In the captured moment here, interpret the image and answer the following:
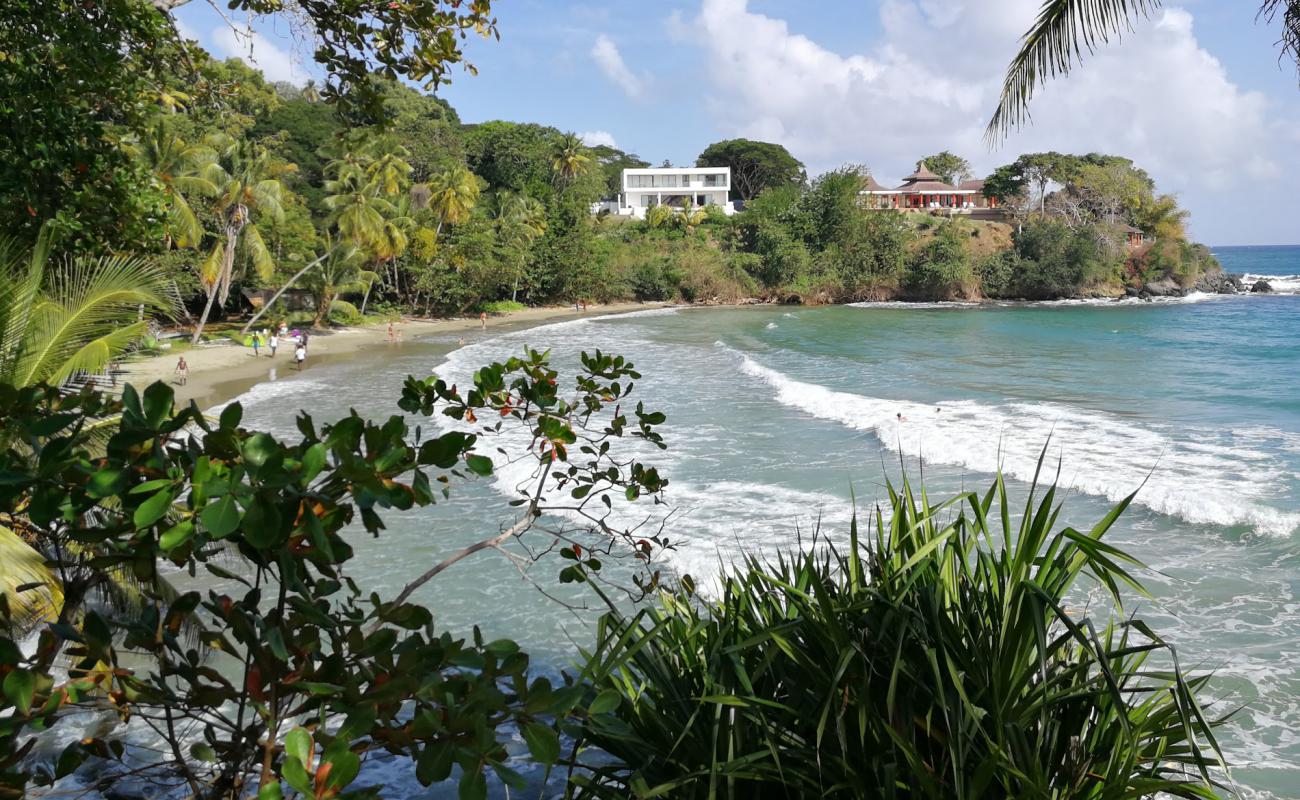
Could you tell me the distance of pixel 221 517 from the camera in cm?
171

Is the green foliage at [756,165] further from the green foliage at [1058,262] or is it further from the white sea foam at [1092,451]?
the white sea foam at [1092,451]

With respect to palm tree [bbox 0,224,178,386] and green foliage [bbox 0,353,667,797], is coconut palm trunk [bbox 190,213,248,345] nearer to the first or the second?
palm tree [bbox 0,224,178,386]

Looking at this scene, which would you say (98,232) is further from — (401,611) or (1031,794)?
(1031,794)

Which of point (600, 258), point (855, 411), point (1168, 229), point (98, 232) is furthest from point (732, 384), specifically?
point (1168, 229)

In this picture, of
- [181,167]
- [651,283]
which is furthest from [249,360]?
[651,283]

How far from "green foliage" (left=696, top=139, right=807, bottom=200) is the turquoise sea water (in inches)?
1945

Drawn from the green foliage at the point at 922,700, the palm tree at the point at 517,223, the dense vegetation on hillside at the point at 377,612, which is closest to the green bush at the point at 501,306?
the palm tree at the point at 517,223

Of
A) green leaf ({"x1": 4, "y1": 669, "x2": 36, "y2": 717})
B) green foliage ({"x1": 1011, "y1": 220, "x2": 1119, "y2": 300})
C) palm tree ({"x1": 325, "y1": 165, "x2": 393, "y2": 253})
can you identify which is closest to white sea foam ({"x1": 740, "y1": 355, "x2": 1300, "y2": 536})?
green leaf ({"x1": 4, "y1": 669, "x2": 36, "y2": 717})

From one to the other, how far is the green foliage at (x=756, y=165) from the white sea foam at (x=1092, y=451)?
65.2 m

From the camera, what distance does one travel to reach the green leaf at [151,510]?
5.58ft

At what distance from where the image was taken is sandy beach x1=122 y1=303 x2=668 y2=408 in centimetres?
2078

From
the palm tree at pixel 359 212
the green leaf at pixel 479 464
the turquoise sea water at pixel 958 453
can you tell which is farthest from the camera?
the palm tree at pixel 359 212

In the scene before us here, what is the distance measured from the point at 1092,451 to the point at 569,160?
51.0m

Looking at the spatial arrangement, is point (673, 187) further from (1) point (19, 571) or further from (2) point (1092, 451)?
(1) point (19, 571)
